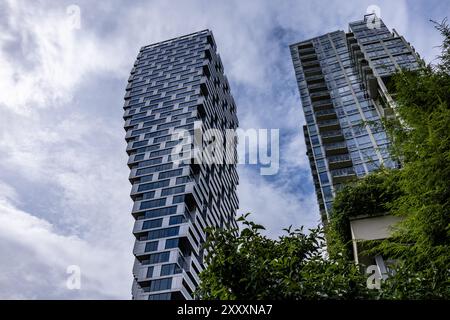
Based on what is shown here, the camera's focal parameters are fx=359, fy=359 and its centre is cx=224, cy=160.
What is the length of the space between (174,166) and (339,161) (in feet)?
129

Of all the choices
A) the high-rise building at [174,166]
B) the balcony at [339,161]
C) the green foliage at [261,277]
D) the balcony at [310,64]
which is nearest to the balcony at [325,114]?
the balcony at [339,161]

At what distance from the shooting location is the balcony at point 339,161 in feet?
141

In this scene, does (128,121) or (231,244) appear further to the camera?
(128,121)

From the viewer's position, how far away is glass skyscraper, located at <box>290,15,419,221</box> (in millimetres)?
41406

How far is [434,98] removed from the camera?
6410mm

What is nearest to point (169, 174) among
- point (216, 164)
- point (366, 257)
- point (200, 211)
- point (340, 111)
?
point (200, 211)

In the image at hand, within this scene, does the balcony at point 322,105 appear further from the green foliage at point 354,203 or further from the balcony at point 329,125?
the green foliage at point 354,203

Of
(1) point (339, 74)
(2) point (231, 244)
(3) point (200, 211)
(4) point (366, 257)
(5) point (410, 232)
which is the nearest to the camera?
(2) point (231, 244)

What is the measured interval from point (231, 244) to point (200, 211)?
6862 cm

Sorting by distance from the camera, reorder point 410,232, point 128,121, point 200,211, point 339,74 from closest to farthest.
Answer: point 410,232
point 339,74
point 200,211
point 128,121

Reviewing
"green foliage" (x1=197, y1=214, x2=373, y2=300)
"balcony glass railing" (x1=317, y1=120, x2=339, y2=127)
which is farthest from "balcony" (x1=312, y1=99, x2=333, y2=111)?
"green foliage" (x1=197, y1=214, x2=373, y2=300)
